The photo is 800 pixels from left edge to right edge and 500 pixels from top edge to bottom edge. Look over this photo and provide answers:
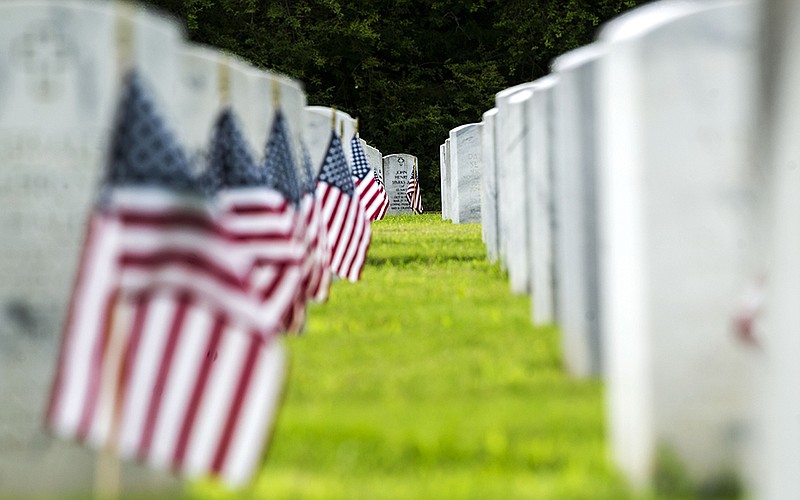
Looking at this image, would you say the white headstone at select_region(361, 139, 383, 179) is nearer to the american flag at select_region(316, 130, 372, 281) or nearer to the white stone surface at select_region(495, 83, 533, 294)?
the american flag at select_region(316, 130, 372, 281)

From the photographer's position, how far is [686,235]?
4.12 meters

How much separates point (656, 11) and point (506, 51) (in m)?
37.1

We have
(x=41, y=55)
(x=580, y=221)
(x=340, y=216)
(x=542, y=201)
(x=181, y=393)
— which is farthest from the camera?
(x=340, y=216)

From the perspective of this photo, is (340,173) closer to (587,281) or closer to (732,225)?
(587,281)

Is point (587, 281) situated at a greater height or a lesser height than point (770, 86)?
lesser

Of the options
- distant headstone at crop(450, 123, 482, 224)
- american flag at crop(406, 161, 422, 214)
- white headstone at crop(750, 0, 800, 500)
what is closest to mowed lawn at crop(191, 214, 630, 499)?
white headstone at crop(750, 0, 800, 500)

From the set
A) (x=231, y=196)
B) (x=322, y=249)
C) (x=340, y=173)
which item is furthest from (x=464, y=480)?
(x=340, y=173)

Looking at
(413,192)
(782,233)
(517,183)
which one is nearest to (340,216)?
(517,183)

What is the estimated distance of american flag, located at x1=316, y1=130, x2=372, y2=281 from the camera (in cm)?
1101

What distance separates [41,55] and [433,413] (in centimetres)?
217

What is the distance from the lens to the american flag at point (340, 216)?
11008 mm

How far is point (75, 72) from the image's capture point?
4367 millimetres

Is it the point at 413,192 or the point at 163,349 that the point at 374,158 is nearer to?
the point at 413,192

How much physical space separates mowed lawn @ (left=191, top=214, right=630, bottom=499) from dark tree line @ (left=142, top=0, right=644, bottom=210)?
1160 inches
